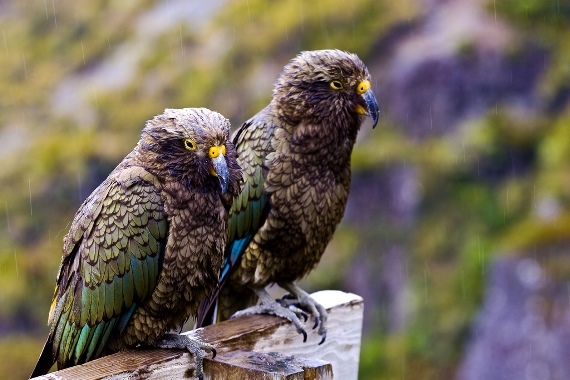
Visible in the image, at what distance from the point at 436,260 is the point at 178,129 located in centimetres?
584

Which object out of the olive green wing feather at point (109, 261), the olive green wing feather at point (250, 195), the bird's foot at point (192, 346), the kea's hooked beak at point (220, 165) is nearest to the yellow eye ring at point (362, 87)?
the olive green wing feather at point (250, 195)

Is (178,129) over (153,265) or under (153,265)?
over

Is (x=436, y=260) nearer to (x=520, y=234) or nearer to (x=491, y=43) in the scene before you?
(x=520, y=234)

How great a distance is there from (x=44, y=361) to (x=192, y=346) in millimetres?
738

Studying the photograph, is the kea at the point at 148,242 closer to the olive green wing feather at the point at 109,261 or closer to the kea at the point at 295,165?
the olive green wing feather at the point at 109,261

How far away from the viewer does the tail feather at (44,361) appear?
11.3 ft

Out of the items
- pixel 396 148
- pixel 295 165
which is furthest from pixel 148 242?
pixel 396 148

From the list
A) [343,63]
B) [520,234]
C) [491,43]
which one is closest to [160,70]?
[491,43]

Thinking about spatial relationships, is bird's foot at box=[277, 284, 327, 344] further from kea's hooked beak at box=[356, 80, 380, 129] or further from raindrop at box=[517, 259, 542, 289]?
raindrop at box=[517, 259, 542, 289]

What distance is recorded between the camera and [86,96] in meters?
10.4

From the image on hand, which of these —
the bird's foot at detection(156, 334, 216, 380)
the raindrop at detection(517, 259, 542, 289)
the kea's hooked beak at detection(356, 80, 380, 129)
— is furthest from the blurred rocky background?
the bird's foot at detection(156, 334, 216, 380)

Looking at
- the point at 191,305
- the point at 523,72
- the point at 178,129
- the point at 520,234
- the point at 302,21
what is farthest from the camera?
the point at 302,21

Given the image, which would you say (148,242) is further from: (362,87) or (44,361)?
(362,87)

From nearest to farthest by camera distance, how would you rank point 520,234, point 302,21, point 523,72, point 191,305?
point 191,305 < point 520,234 < point 523,72 < point 302,21
